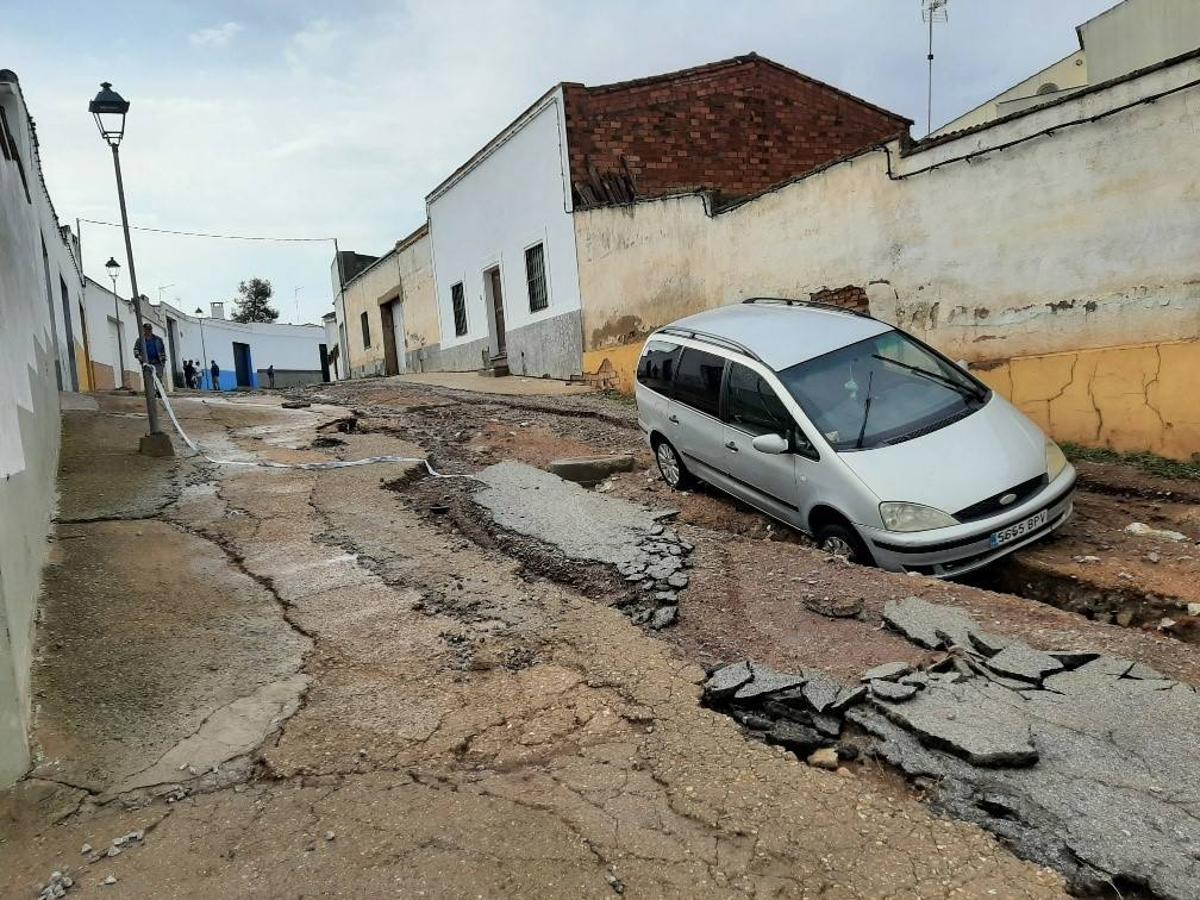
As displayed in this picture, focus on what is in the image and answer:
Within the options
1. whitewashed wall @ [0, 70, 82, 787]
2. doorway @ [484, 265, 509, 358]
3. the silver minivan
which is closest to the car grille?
the silver minivan

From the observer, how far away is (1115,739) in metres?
2.92

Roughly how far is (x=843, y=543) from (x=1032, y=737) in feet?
7.66

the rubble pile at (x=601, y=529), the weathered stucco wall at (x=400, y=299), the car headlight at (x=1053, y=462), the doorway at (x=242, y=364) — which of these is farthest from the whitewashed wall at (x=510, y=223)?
the doorway at (x=242, y=364)

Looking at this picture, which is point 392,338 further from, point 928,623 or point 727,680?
point 727,680

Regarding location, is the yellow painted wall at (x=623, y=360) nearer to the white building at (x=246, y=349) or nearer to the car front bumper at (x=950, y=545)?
the car front bumper at (x=950, y=545)

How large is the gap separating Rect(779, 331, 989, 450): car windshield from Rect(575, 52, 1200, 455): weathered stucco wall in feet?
7.34

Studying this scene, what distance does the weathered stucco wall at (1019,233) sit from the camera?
6.56 m

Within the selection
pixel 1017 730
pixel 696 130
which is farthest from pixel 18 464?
pixel 696 130

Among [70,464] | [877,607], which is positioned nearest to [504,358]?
[70,464]

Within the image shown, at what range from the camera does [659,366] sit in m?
7.38

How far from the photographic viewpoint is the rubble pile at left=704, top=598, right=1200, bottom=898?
8.00ft

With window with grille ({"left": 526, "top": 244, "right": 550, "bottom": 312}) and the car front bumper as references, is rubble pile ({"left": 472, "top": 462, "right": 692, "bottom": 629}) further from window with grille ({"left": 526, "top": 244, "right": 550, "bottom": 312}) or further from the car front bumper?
window with grille ({"left": 526, "top": 244, "right": 550, "bottom": 312})

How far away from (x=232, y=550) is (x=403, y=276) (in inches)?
789

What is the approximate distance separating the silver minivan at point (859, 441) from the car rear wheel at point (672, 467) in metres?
0.02
